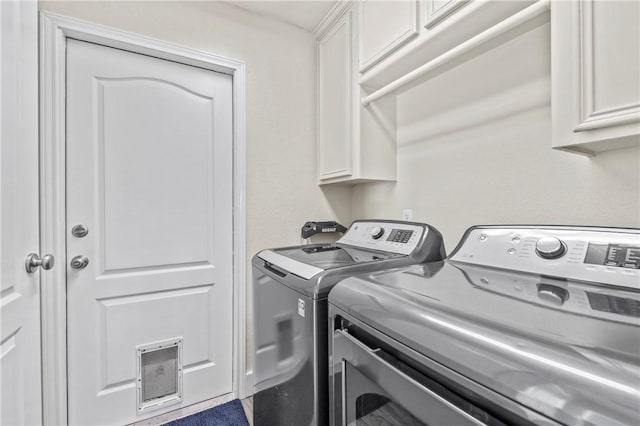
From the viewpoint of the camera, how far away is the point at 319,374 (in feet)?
3.07

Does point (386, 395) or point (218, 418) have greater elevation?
point (386, 395)

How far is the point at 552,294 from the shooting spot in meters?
0.68

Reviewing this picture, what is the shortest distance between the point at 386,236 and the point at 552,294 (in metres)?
0.77

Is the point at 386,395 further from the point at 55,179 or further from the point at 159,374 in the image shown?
the point at 55,179

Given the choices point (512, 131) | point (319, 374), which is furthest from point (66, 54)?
point (512, 131)

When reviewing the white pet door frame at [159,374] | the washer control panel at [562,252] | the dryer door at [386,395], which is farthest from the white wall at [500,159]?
the white pet door frame at [159,374]

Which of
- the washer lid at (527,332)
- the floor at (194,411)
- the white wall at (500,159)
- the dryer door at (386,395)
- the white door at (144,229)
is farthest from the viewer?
the floor at (194,411)

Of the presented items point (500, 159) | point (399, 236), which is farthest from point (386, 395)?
point (500, 159)

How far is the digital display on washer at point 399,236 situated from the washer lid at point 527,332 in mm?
469

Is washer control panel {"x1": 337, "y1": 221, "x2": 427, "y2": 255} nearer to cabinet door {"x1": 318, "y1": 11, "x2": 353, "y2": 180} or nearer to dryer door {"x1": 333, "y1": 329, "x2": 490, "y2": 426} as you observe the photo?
Answer: cabinet door {"x1": 318, "y1": 11, "x2": 353, "y2": 180}

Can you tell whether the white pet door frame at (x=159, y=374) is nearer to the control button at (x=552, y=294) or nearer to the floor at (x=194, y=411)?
the floor at (x=194, y=411)

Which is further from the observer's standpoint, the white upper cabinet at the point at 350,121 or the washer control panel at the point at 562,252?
the white upper cabinet at the point at 350,121

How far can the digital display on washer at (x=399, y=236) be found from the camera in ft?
4.31

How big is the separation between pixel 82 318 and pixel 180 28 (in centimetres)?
167
